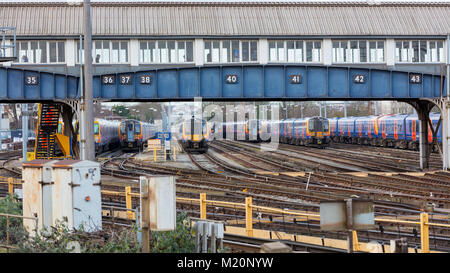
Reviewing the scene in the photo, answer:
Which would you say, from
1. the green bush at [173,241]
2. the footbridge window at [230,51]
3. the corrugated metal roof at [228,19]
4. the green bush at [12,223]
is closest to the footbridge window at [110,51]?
the corrugated metal roof at [228,19]

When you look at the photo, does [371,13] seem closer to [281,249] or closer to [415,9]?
[415,9]

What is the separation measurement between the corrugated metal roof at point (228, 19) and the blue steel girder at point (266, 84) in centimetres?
771

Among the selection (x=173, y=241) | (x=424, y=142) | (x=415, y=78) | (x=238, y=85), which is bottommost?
(x=173, y=241)

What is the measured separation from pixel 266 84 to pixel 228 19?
9473mm

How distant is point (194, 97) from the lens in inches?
1231

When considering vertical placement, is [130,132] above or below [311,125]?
below

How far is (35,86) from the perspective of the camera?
30.4 metres

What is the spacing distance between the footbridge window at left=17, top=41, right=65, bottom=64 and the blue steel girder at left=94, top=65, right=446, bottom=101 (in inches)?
365

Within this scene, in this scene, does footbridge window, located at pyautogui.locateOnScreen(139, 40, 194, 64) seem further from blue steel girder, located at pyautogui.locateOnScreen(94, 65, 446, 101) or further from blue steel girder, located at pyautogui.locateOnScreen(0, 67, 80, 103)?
blue steel girder, located at pyautogui.locateOnScreen(0, 67, 80, 103)

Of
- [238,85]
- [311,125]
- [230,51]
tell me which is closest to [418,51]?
[230,51]

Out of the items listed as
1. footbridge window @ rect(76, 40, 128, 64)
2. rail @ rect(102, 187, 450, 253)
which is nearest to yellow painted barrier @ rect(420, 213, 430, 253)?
rail @ rect(102, 187, 450, 253)

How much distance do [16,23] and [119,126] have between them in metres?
26.2

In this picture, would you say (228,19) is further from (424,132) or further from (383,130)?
(383,130)

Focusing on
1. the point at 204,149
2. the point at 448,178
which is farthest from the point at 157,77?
the point at 204,149
